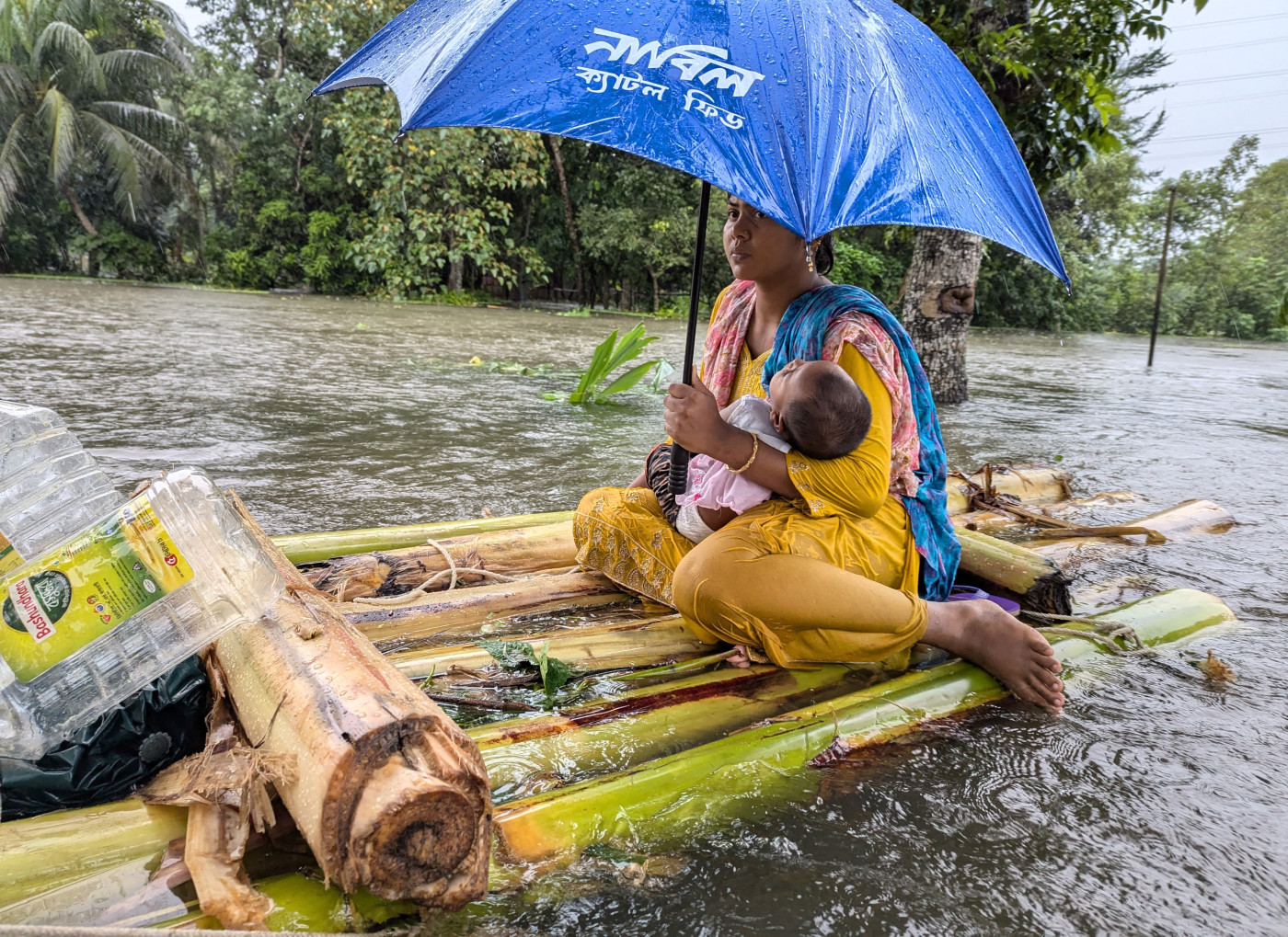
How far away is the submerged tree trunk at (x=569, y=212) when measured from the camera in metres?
18.4

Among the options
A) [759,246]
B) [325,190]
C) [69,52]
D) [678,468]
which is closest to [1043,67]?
[759,246]

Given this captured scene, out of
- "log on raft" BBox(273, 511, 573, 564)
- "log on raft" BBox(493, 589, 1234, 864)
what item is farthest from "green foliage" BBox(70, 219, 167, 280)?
"log on raft" BBox(493, 589, 1234, 864)

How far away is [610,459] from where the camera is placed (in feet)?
17.6

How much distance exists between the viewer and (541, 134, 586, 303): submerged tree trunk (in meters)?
18.4

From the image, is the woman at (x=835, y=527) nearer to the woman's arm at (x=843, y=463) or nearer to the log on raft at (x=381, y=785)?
the woman's arm at (x=843, y=463)

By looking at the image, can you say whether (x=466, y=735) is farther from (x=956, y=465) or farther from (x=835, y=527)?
(x=956, y=465)

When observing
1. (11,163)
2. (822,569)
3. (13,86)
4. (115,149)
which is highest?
(13,86)

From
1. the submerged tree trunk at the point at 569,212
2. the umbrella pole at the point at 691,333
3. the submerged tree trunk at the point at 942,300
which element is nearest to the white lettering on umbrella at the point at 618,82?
the umbrella pole at the point at 691,333

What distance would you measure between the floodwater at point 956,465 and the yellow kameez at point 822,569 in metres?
0.31

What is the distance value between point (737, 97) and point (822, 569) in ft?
3.57

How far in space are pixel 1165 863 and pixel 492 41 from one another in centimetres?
207

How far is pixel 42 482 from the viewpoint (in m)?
2.01

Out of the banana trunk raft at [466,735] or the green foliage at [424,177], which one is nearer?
the banana trunk raft at [466,735]

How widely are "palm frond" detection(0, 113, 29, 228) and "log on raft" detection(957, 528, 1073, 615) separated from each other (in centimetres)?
2497
